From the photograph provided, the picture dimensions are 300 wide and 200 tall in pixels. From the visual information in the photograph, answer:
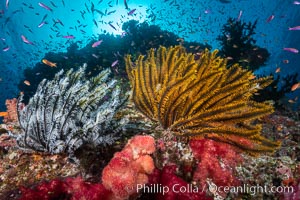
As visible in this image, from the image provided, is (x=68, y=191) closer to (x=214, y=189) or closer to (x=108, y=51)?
(x=214, y=189)

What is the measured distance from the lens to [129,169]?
2.21 metres

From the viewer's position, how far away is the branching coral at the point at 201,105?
290 centimetres

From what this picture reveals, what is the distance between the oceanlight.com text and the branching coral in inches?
18.2

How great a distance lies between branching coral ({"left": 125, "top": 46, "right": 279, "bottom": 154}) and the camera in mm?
2902

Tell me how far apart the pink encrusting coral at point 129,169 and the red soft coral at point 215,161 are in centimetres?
79

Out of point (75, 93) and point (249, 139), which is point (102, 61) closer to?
point (75, 93)

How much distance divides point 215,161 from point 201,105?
2.48ft

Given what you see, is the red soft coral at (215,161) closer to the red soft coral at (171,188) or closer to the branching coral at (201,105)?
the branching coral at (201,105)

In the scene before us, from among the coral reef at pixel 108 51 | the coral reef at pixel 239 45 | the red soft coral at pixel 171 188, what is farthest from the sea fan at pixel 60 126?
the coral reef at pixel 108 51

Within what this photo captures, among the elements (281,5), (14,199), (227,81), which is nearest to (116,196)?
(14,199)

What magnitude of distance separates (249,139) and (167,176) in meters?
1.19

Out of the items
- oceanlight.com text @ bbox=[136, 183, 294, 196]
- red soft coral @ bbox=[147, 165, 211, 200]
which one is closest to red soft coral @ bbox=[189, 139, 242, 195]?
oceanlight.com text @ bbox=[136, 183, 294, 196]

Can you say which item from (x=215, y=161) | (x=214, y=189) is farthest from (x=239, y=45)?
(x=214, y=189)

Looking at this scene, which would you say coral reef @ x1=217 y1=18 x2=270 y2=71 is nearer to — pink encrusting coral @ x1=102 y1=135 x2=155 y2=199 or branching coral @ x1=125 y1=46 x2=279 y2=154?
branching coral @ x1=125 y1=46 x2=279 y2=154
